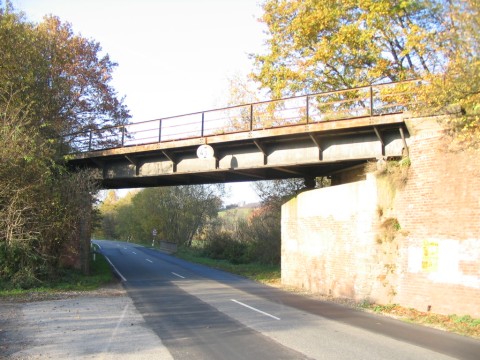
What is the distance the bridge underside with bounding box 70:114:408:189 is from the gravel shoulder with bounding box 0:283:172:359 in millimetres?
7659

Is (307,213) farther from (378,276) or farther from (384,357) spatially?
(384,357)

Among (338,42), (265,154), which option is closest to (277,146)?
(265,154)

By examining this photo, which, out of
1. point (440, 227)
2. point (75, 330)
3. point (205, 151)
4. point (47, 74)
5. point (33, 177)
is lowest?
point (75, 330)

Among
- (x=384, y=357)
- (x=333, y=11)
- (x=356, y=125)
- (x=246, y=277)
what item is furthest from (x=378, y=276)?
(x=333, y=11)

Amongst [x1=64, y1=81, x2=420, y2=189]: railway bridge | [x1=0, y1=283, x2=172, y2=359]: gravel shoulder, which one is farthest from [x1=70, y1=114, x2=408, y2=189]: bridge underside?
[x1=0, y1=283, x2=172, y2=359]: gravel shoulder

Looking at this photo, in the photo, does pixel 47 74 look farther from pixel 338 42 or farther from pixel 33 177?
pixel 338 42

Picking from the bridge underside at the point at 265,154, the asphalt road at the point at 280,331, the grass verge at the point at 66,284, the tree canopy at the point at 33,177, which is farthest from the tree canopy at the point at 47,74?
the asphalt road at the point at 280,331

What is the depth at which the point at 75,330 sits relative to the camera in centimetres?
987

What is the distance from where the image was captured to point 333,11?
21.9 m

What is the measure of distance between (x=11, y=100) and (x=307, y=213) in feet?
42.5

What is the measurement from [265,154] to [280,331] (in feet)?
32.6

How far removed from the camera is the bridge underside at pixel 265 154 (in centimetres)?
1578

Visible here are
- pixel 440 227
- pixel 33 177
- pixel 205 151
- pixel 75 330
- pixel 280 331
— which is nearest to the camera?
pixel 280 331

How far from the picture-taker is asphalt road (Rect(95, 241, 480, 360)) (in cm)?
791
